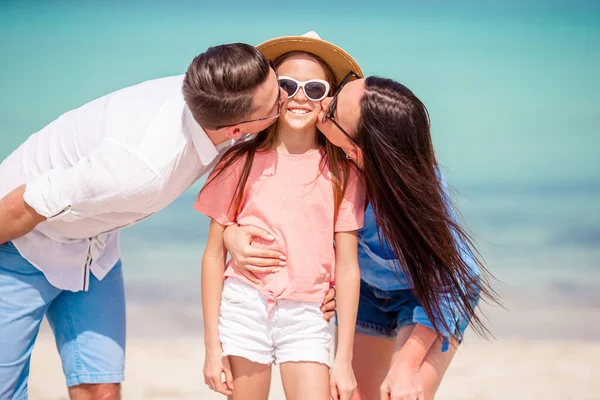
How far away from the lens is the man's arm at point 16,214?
2709 mm

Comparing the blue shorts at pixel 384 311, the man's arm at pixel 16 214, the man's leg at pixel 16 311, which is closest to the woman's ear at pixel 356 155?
the blue shorts at pixel 384 311

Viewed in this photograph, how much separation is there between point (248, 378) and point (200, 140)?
93 cm

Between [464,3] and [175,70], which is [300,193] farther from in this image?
[464,3]

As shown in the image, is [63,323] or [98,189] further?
[63,323]

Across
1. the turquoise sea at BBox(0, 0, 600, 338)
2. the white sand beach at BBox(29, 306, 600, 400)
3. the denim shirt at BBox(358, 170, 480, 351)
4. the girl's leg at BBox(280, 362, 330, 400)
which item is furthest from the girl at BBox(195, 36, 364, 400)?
the turquoise sea at BBox(0, 0, 600, 338)

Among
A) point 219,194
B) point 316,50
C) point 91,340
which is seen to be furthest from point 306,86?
point 91,340

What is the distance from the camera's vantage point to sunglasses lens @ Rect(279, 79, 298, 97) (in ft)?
9.42

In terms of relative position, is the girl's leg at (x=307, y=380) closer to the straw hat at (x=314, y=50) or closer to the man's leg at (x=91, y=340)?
the man's leg at (x=91, y=340)

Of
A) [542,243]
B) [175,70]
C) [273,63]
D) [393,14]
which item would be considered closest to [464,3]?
[393,14]

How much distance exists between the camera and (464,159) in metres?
13.1

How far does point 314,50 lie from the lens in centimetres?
294

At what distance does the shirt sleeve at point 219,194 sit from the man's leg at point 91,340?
2.24 feet

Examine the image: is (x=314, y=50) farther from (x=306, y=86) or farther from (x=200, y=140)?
(x=200, y=140)

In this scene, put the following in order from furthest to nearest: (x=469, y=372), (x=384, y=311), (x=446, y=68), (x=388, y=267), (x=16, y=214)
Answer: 1. (x=446, y=68)
2. (x=469, y=372)
3. (x=384, y=311)
4. (x=388, y=267)
5. (x=16, y=214)
